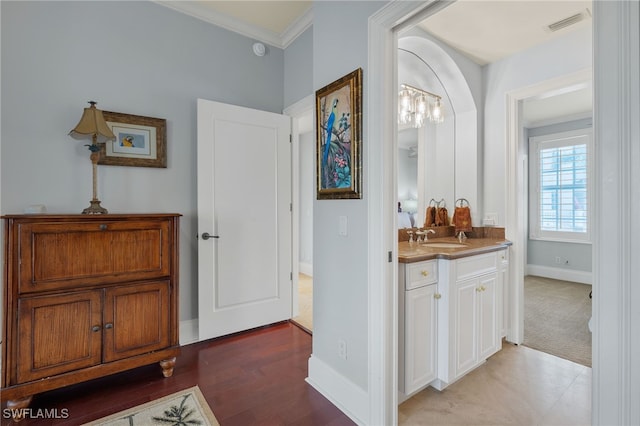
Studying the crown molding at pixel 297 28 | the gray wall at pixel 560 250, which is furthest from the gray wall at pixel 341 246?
the gray wall at pixel 560 250

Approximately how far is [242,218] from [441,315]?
1802 millimetres

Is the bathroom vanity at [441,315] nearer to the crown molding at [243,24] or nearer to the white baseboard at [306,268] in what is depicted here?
the crown molding at [243,24]

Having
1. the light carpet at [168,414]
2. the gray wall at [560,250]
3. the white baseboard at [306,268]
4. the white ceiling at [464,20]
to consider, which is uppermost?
the white ceiling at [464,20]

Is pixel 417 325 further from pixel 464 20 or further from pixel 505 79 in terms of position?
pixel 505 79

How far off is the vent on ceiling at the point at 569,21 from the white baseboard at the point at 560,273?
12.8 ft

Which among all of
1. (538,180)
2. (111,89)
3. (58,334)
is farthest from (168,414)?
(538,180)

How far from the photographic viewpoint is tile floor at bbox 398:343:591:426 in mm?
1649

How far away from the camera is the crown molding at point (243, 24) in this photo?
253cm

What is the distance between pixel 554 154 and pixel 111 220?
6.04 metres

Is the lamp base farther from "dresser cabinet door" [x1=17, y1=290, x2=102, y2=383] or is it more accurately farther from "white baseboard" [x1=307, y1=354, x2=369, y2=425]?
"white baseboard" [x1=307, y1=354, x2=369, y2=425]

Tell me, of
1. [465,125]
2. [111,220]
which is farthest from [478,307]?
[111,220]

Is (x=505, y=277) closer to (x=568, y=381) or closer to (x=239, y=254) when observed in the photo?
(x=568, y=381)

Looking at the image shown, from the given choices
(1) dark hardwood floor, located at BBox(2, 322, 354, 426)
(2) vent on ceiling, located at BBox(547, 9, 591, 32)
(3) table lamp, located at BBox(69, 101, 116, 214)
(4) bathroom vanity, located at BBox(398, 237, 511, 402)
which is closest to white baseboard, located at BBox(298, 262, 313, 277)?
(1) dark hardwood floor, located at BBox(2, 322, 354, 426)

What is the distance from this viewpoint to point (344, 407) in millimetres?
1726
